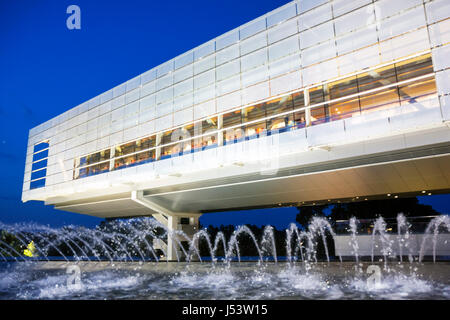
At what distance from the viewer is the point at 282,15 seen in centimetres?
1980

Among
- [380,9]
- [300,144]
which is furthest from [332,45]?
[300,144]

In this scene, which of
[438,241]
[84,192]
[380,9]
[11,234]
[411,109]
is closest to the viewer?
[411,109]

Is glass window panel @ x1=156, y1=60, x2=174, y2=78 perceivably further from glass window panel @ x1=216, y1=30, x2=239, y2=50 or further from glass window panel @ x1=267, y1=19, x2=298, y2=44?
glass window panel @ x1=267, y1=19, x2=298, y2=44

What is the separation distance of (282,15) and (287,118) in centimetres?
609

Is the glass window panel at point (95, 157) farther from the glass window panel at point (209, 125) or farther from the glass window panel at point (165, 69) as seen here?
the glass window panel at point (209, 125)

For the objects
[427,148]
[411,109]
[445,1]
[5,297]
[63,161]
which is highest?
[445,1]

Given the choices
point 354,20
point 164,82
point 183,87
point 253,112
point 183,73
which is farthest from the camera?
point 164,82

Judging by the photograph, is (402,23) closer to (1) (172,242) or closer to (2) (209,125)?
(2) (209,125)

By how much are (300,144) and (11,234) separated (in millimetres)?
41118

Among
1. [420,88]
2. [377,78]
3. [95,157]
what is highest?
[377,78]

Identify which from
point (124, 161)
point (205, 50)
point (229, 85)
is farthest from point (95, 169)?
point (229, 85)

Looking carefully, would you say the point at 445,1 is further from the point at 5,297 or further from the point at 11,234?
the point at 11,234

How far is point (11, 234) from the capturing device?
42.4m

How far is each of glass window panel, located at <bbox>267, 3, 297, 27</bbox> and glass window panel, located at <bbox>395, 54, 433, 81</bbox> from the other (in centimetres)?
665
